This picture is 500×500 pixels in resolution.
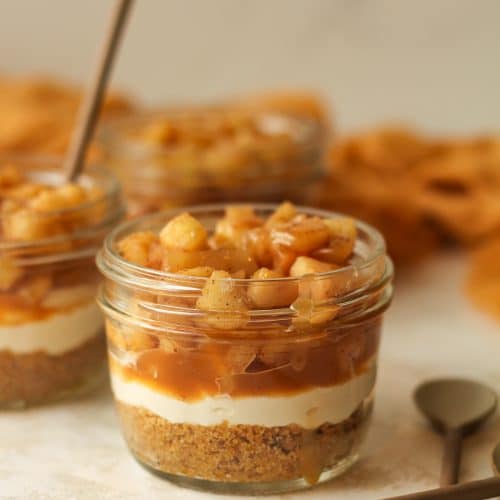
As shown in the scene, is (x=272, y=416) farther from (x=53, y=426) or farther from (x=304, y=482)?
(x=53, y=426)

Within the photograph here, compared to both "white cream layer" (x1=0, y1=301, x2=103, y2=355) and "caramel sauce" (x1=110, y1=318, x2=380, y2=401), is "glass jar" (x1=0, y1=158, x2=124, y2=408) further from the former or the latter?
"caramel sauce" (x1=110, y1=318, x2=380, y2=401)

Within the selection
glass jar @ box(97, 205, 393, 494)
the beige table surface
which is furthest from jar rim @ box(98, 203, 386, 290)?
the beige table surface

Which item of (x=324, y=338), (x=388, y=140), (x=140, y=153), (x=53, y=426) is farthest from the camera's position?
(x=388, y=140)

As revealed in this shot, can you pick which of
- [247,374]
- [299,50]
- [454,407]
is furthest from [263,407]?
[299,50]

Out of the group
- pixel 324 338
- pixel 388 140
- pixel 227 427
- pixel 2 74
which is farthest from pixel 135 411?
pixel 2 74

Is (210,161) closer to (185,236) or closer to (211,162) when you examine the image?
(211,162)
